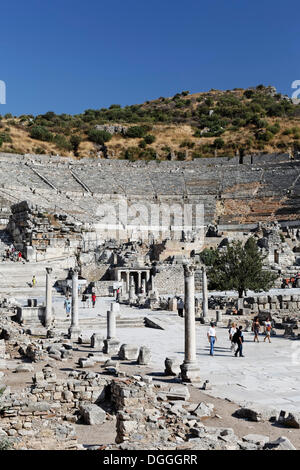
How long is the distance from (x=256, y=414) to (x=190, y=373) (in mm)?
3063

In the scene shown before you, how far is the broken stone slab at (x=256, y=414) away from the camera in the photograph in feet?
26.0

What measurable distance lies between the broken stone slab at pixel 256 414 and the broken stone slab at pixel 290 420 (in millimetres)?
211

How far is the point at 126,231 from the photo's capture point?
51.3 meters

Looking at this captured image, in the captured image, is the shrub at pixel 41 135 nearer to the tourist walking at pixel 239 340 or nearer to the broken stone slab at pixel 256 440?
the tourist walking at pixel 239 340

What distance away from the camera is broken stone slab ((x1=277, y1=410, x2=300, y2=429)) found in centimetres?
751

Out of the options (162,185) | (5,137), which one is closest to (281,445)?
(162,185)

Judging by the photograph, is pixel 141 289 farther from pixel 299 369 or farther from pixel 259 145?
pixel 259 145

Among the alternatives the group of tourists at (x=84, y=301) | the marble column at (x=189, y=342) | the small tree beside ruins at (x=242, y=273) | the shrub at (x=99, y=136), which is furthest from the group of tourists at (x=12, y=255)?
the shrub at (x=99, y=136)

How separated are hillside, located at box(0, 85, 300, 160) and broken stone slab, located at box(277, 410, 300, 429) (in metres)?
72.1

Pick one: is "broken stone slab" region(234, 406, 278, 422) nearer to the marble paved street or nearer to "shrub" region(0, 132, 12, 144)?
the marble paved street

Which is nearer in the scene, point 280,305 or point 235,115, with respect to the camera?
point 280,305

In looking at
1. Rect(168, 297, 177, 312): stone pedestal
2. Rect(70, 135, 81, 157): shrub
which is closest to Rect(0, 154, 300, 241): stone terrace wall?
Rect(70, 135, 81, 157): shrub

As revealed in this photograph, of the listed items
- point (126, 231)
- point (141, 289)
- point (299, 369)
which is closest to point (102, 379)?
point (299, 369)
